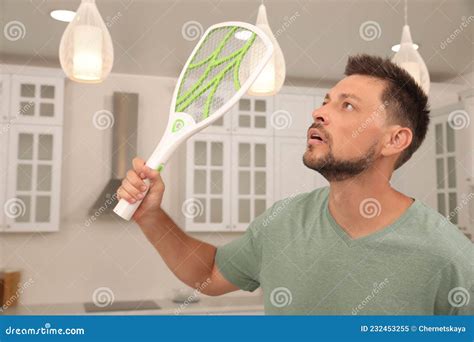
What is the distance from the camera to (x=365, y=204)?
772 mm

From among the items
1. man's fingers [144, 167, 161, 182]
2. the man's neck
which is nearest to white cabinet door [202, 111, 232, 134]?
the man's neck

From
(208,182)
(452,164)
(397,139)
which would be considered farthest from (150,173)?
(452,164)

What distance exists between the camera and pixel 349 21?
3.69ft

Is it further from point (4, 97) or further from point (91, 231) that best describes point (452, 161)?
point (4, 97)

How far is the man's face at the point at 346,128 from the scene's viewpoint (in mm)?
757

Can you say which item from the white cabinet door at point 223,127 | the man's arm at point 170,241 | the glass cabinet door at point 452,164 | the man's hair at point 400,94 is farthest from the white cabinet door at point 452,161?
the man's arm at point 170,241

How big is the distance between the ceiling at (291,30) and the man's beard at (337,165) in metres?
0.39

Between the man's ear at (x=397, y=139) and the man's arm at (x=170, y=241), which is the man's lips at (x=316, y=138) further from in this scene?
the man's arm at (x=170, y=241)

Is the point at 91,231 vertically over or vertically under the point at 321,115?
under

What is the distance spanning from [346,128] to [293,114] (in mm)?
386

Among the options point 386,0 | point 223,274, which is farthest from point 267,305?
point 386,0

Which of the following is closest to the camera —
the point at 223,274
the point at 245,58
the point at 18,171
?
the point at 245,58
